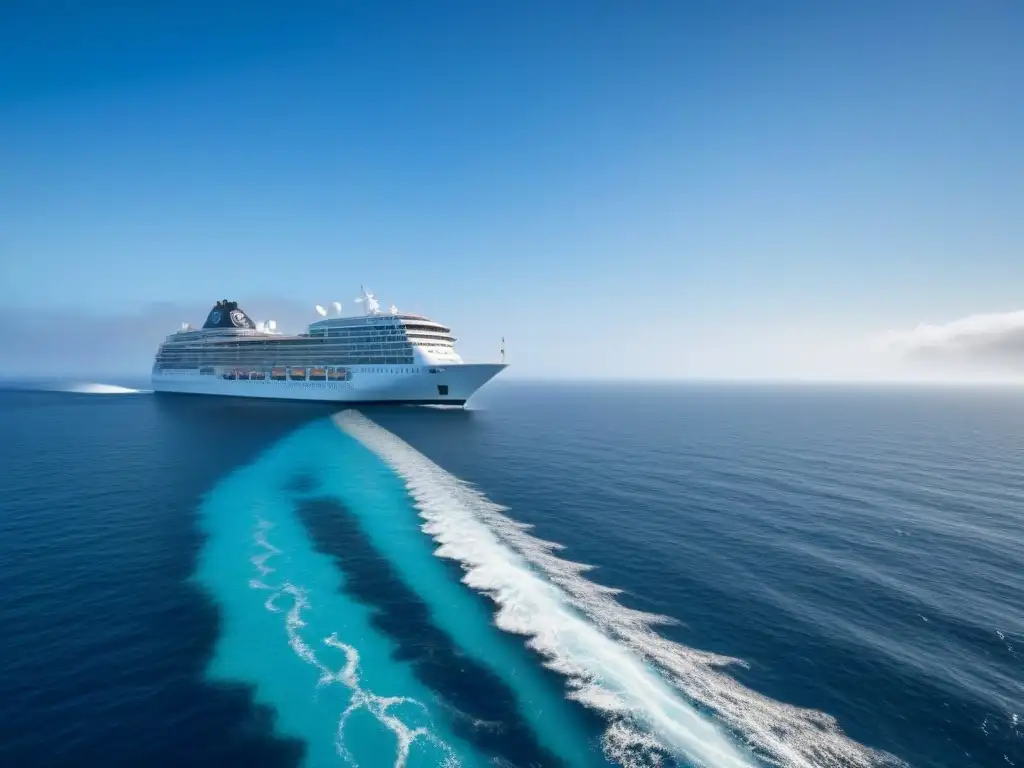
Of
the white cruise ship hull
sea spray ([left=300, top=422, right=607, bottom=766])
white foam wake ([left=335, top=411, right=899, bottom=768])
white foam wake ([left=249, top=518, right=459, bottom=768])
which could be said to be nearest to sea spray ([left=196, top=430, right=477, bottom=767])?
white foam wake ([left=249, top=518, right=459, bottom=768])

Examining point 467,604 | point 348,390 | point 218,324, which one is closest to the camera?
point 467,604

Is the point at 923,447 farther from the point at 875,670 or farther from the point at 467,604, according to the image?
the point at 467,604

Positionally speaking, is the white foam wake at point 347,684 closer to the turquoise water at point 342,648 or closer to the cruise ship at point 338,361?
the turquoise water at point 342,648

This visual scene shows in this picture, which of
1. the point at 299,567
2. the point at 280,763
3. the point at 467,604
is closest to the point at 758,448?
the point at 467,604

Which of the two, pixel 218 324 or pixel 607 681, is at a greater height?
pixel 218 324

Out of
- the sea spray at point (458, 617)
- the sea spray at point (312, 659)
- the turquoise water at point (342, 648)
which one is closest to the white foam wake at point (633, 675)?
the sea spray at point (458, 617)

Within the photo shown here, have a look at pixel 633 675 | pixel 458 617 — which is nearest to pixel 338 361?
pixel 458 617
